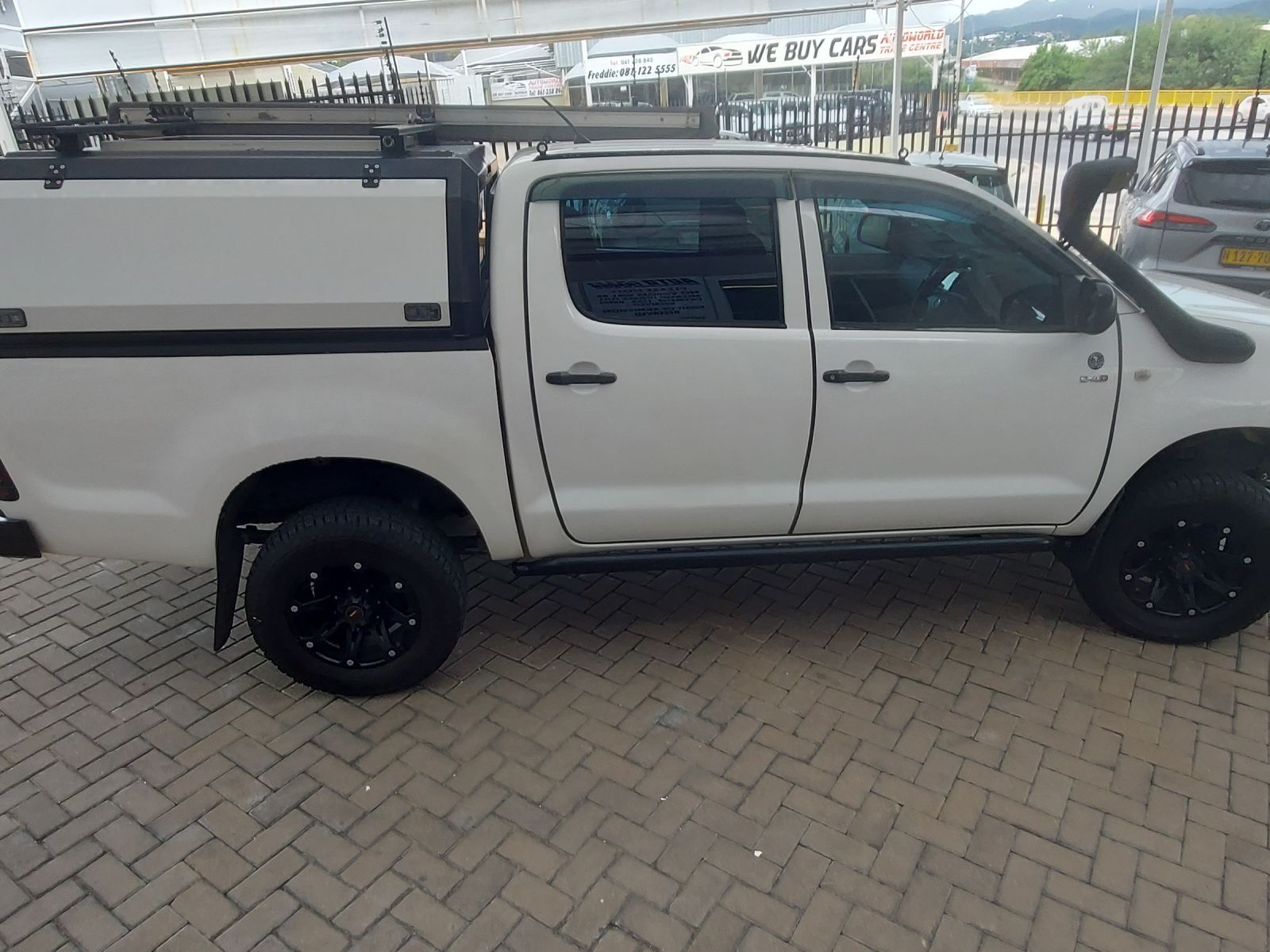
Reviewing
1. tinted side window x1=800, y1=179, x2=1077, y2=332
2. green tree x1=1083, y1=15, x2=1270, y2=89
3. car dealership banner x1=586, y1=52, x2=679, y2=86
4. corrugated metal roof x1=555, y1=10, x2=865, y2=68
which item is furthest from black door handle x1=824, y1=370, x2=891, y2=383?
green tree x1=1083, y1=15, x2=1270, y2=89

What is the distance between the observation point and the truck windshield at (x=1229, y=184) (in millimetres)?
6008

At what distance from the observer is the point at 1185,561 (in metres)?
3.31

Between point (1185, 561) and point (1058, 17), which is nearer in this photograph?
point (1185, 561)

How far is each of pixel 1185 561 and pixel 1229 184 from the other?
14.1 feet

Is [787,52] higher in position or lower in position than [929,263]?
higher

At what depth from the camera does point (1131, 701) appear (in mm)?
3162

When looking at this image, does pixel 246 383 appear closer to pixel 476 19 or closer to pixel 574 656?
pixel 574 656

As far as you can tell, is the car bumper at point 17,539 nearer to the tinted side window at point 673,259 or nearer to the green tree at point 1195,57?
the tinted side window at point 673,259

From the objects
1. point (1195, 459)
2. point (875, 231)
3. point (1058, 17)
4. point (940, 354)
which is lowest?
point (1195, 459)

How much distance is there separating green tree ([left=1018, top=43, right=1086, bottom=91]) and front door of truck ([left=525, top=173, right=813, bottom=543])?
41623mm

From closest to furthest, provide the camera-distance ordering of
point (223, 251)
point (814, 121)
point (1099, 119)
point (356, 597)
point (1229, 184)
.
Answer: point (223, 251) < point (356, 597) < point (1229, 184) < point (814, 121) < point (1099, 119)

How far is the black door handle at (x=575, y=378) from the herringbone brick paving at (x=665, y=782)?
1226 millimetres

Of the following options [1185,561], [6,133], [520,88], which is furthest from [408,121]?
[520,88]

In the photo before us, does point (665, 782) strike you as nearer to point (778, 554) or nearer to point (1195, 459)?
point (778, 554)
